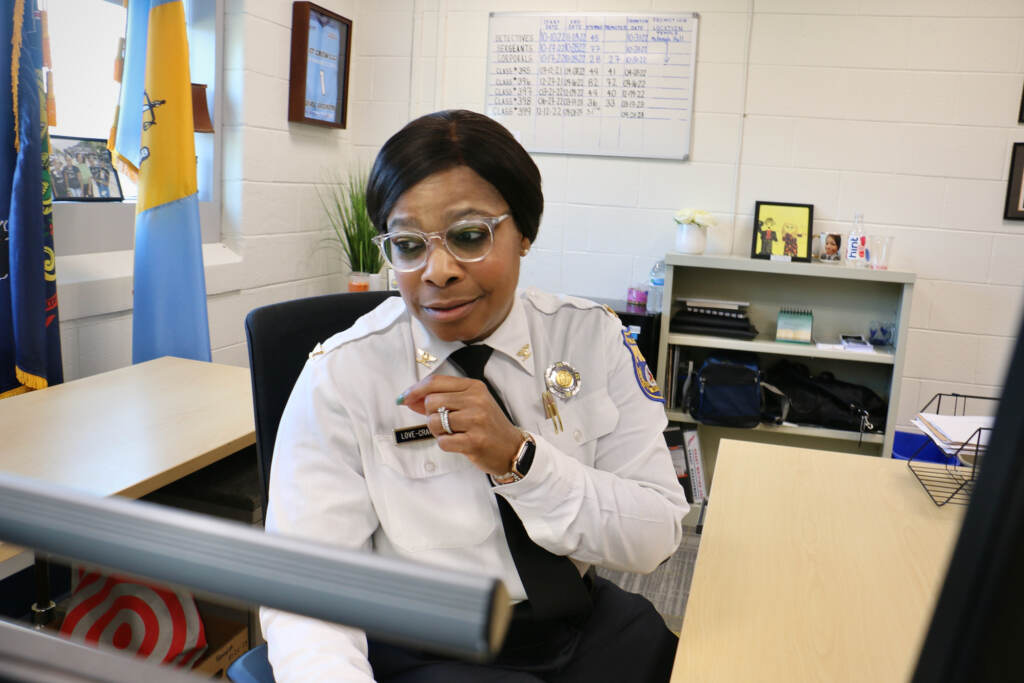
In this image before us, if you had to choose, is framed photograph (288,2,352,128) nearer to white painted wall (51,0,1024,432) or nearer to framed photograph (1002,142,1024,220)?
white painted wall (51,0,1024,432)

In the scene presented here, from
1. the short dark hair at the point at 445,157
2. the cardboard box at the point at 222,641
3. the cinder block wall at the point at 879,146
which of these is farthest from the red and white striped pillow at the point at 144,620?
the cinder block wall at the point at 879,146

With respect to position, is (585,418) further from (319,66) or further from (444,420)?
(319,66)

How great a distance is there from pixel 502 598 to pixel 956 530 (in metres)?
0.08

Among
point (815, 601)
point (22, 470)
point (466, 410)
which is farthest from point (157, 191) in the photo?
point (815, 601)

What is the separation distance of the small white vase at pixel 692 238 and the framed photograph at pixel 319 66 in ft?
5.68

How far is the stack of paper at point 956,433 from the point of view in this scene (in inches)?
65.7

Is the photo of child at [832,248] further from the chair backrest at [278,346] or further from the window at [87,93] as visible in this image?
the window at [87,93]

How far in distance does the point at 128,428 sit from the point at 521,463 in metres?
1.03

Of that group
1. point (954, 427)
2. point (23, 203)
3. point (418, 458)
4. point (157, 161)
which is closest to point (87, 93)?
point (157, 161)

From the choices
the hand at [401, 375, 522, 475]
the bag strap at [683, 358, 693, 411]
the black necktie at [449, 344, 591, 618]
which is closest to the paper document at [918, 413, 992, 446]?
the black necktie at [449, 344, 591, 618]

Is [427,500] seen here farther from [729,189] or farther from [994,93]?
[994,93]

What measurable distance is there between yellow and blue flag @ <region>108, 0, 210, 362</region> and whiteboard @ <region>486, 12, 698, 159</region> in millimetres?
1754

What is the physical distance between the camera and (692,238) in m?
3.67

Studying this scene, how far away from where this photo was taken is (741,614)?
1144mm
